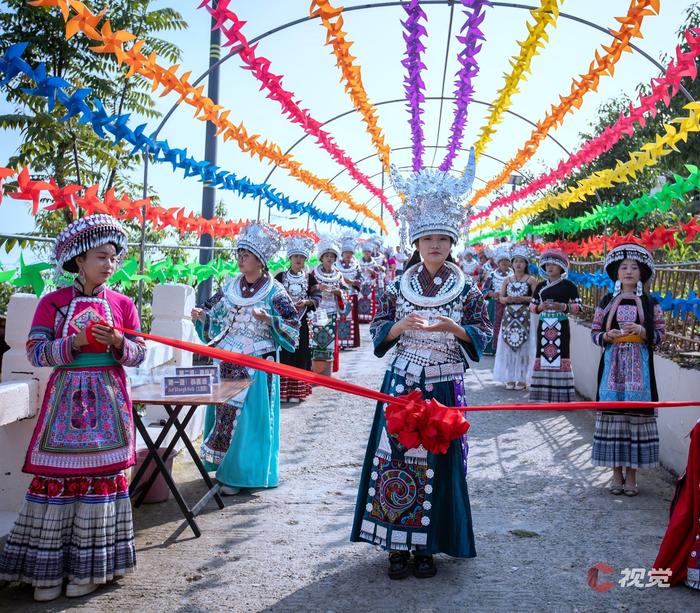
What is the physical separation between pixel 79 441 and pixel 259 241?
2341 mm

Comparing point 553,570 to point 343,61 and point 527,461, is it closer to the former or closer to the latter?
point 527,461

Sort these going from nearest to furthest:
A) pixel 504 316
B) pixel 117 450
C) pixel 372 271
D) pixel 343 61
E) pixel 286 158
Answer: pixel 117 450 < pixel 343 61 < pixel 286 158 < pixel 504 316 < pixel 372 271

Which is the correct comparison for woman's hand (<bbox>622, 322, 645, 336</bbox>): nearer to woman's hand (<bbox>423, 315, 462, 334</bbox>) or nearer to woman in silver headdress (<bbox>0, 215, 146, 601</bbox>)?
woman's hand (<bbox>423, 315, 462, 334</bbox>)

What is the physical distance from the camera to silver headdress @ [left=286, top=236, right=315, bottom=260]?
30.0 ft

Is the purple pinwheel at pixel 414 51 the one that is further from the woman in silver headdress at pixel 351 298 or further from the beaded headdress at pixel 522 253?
the woman in silver headdress at pixel 351 298

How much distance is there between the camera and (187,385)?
14.1ft

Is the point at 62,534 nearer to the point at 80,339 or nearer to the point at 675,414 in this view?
the point at 80,339

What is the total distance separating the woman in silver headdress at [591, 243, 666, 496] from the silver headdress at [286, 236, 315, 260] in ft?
14.4

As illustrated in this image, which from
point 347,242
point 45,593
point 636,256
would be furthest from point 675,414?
point 347,242

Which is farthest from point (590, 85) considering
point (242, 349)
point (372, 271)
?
point (372, 271)

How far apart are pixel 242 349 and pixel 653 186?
11.7 m

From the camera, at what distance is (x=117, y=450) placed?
11.9 ft

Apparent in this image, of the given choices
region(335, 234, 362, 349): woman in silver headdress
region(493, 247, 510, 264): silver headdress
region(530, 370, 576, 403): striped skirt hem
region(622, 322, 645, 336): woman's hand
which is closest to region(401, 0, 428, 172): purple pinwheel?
region(622, 322, 645, 336): woman's hand

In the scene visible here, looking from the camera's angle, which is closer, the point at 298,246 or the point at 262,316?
the point at 262,316
